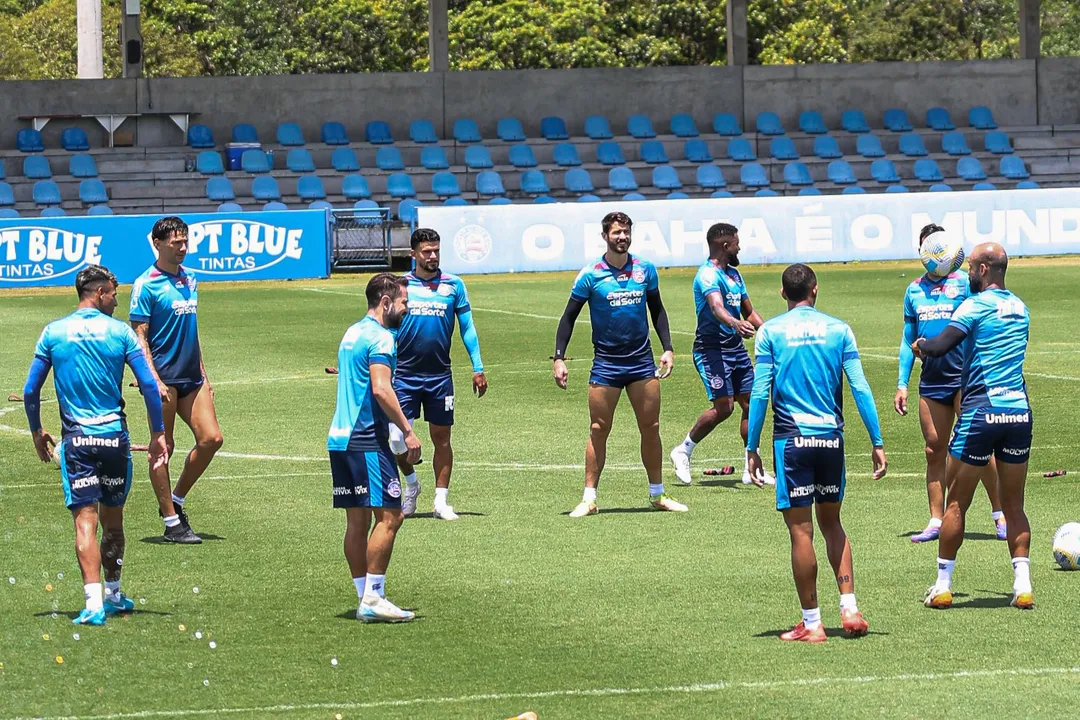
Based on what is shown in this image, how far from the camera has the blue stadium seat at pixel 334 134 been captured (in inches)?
1949

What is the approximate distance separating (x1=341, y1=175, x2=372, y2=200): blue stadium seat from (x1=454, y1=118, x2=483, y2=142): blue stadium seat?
4841 millimetres

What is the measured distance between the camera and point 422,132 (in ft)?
163

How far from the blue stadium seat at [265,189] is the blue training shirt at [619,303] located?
3282cm

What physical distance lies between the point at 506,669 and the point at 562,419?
981cm

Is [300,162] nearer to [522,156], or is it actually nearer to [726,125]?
[522,156]

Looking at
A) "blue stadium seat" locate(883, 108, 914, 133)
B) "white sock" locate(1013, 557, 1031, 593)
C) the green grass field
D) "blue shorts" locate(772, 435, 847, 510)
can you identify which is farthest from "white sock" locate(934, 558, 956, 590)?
"blue stadium seat" locate(883, 108, 914, 133)

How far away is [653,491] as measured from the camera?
13.4 metres

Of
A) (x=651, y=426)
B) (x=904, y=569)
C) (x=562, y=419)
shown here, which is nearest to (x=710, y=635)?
(x=904, y=569)

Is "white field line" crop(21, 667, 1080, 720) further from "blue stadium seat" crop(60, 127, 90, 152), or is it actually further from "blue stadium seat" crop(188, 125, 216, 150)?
"blue stadium seat" crop(60, 127, 90, 152)

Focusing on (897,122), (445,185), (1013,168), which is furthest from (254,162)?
(1013,168)

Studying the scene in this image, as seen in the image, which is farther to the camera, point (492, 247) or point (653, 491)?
point (492, 247)

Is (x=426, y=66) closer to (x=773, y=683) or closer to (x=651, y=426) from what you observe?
(x=651, y=426)

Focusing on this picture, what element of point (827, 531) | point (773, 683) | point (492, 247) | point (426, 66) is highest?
point (426, 66)

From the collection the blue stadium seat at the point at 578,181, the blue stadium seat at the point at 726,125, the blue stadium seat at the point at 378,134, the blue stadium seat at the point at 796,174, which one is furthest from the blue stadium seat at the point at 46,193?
the blue stadium seat at the point at 796,174
